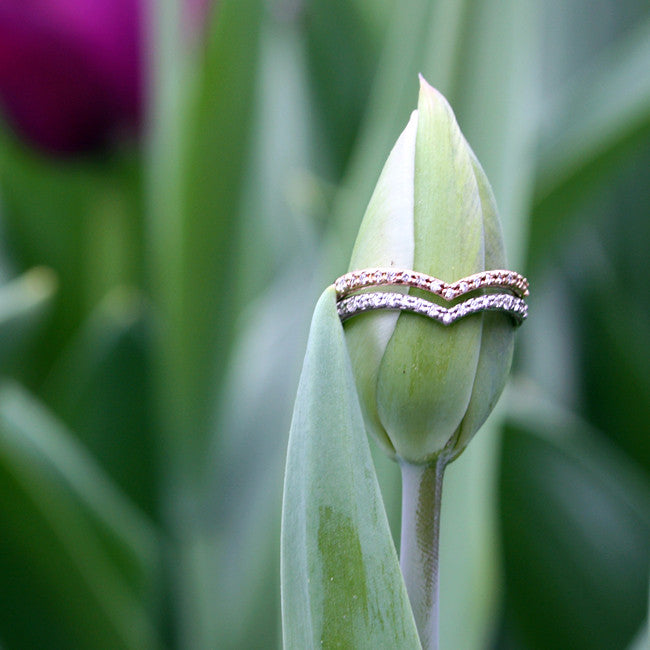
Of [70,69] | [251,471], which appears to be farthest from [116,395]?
[70,69]

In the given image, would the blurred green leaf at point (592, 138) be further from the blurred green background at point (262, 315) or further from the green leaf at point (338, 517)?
the green leaf at point (338, 517)

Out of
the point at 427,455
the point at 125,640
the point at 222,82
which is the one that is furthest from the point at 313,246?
the point at 427,455

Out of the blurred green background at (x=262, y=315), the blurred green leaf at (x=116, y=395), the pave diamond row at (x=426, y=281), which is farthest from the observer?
the blurred green leaf at (x=116, y=395)

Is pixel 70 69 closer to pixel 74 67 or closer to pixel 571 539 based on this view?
pixel 74 67

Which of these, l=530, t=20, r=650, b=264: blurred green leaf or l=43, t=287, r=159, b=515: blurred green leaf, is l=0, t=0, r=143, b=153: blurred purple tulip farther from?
l=530, t=20, r=650, b=264: blurred green leaf

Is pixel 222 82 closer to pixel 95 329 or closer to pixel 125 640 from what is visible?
pixel 95 329

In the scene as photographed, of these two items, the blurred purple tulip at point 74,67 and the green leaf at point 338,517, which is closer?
the green leaf at point 338,517

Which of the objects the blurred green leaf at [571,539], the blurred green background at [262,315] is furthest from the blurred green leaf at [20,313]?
the blurred green leaf at [571,539]
